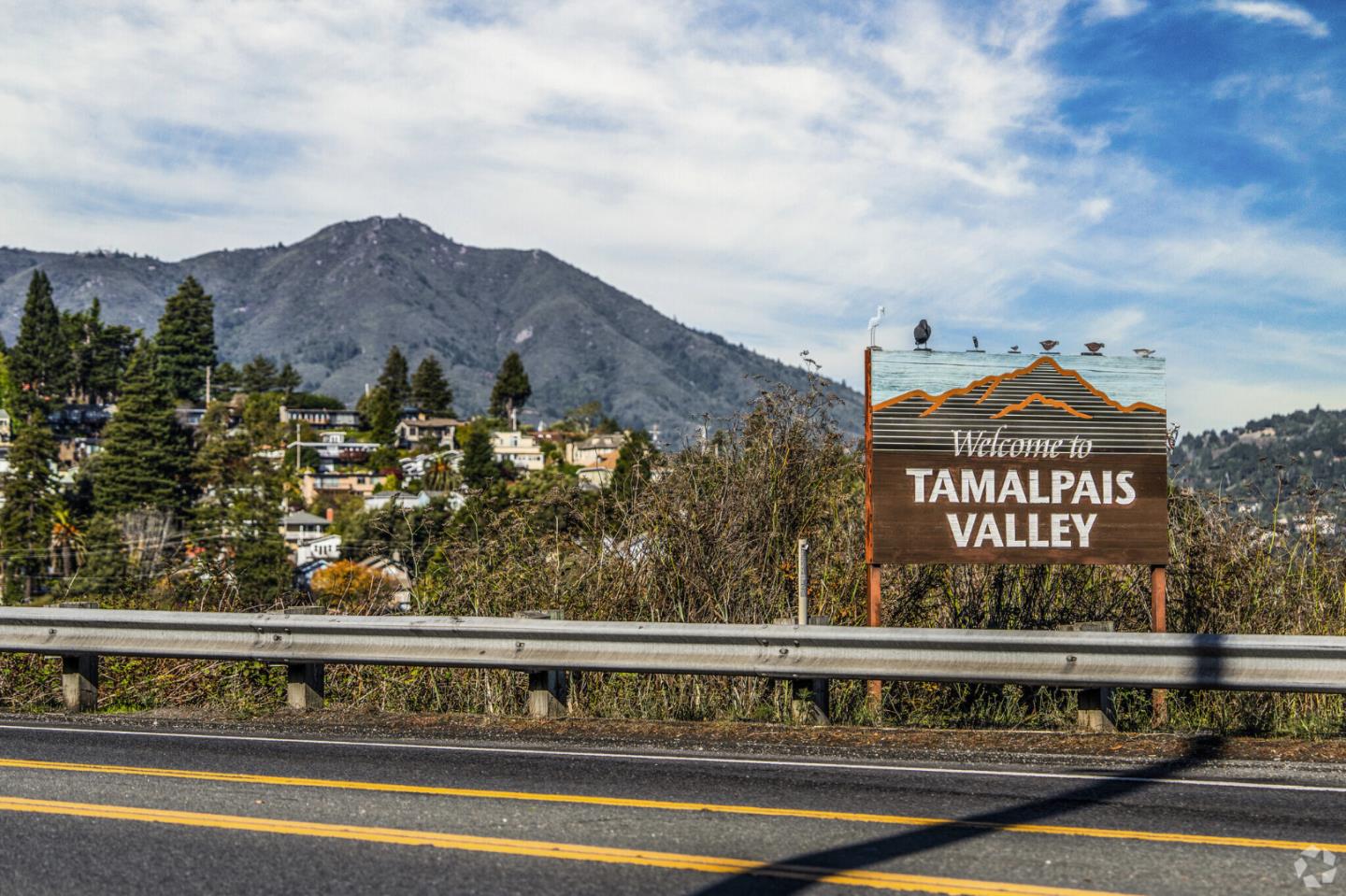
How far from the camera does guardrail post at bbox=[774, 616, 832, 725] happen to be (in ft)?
27.2

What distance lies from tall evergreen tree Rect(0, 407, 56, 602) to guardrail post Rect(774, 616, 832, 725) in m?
90.0

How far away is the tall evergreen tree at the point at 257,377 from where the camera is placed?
7466 inches

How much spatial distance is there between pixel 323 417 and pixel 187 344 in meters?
22.3

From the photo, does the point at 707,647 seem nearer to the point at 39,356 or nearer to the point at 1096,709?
the point at 1096,709

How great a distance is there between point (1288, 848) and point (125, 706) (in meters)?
8.33

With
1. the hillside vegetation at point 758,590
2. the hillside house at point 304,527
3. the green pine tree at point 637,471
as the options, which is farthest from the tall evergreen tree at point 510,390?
the hillside vegetation at point 758,590

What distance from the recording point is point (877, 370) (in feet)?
30.8

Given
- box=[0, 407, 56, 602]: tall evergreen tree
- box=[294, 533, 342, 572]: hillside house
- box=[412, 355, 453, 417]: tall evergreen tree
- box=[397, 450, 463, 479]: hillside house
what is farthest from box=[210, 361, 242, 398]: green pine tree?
box=[0, 407, 56, 602]: tall evergreen tree

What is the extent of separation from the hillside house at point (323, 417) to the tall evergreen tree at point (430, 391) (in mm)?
9715

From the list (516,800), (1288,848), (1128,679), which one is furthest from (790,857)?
(1128,679)

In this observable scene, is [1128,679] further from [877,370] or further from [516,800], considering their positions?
[516,800]

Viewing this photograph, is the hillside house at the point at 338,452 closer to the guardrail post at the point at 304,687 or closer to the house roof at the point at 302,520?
the house roof at the point at 302,520

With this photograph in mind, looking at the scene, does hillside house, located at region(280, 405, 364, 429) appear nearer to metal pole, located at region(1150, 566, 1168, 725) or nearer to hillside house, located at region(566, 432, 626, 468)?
hillside house, located at region(566, 432, 626, 468)

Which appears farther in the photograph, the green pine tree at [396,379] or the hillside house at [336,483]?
the green pine tree at [396,379]
